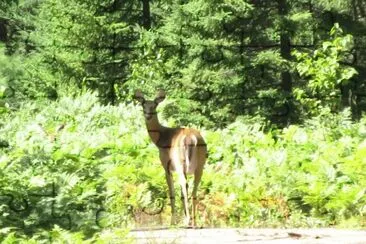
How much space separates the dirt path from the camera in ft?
16.6

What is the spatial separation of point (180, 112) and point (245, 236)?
5184mm

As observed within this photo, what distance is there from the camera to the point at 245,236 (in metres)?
5.29

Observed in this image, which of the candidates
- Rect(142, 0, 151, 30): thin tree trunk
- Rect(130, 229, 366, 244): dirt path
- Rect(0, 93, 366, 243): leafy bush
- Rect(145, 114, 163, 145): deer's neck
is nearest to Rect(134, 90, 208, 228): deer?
Rect(145, 114, 163, 145): deer's neck

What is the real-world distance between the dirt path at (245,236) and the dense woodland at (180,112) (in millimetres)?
361

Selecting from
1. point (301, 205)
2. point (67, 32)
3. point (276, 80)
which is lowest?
point (301, 205)

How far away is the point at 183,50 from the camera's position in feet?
37.1

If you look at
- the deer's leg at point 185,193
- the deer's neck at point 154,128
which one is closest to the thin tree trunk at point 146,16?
the deer's neck at point 154,128

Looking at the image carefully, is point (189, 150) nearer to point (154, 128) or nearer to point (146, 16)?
point (154, 128)

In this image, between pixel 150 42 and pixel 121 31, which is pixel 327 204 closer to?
pixel 150 42

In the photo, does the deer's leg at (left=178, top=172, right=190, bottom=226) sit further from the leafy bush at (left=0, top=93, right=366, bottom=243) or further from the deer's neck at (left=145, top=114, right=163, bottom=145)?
the leafy bush at (left=0, top=93, right=366, bottom=243)

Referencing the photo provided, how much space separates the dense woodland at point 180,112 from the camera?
5.65m

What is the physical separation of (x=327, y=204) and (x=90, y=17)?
6836 mm

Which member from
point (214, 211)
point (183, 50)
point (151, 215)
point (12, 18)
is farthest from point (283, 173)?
point (12, 18)

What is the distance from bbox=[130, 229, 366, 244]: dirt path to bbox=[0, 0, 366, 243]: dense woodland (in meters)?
0.36
